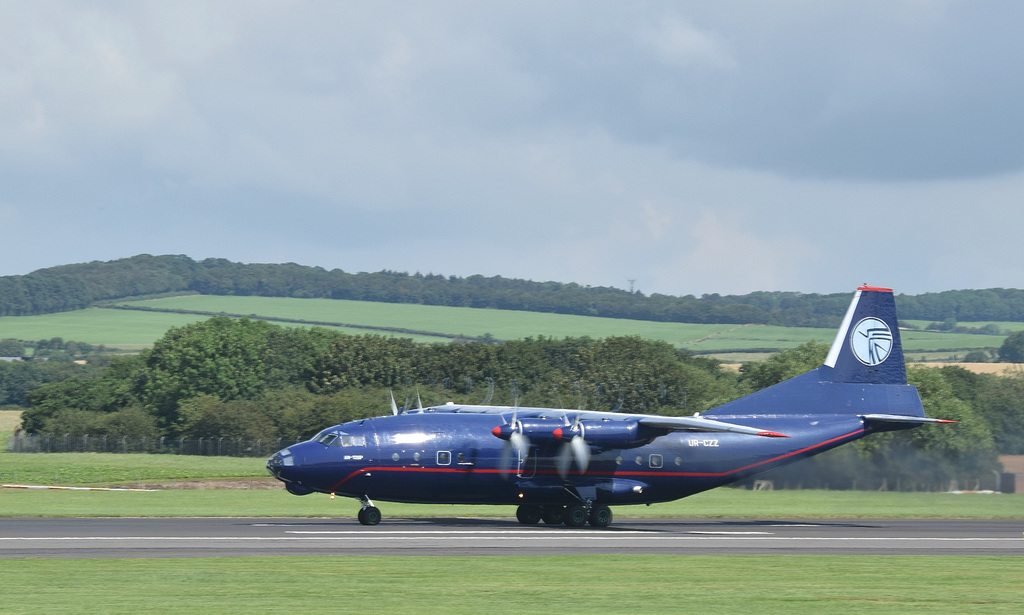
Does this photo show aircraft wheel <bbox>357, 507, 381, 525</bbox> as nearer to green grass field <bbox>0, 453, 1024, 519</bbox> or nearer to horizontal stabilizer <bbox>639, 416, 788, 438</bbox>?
green grass field <bbox>0, 453, 1024, 519</bbox>

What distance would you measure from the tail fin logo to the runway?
645 cm

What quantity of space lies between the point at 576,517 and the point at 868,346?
44.9 ft

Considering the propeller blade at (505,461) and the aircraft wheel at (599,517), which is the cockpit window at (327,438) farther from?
the aircraft wheel at (599,517)

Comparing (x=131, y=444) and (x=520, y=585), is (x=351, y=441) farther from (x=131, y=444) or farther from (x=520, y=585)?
(x=131, y=444)

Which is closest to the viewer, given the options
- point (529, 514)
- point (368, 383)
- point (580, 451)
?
point (580, 451)

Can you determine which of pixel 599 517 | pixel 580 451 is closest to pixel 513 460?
pixel 580 451

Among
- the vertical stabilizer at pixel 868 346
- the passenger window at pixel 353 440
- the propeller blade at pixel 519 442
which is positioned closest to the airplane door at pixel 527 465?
the propeller blade at pixel 519 442

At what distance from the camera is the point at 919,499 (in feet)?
152

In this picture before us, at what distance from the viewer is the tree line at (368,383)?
237ft

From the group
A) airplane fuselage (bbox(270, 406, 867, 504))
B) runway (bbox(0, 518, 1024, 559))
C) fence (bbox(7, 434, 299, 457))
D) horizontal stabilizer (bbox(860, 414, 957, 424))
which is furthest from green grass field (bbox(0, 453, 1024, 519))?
fence (bbox(7, 434, 299, 457))

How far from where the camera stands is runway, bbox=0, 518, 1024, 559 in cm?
3061

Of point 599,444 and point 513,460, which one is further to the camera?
point 513,460

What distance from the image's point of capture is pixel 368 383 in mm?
124125

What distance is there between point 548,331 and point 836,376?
138580 mm
